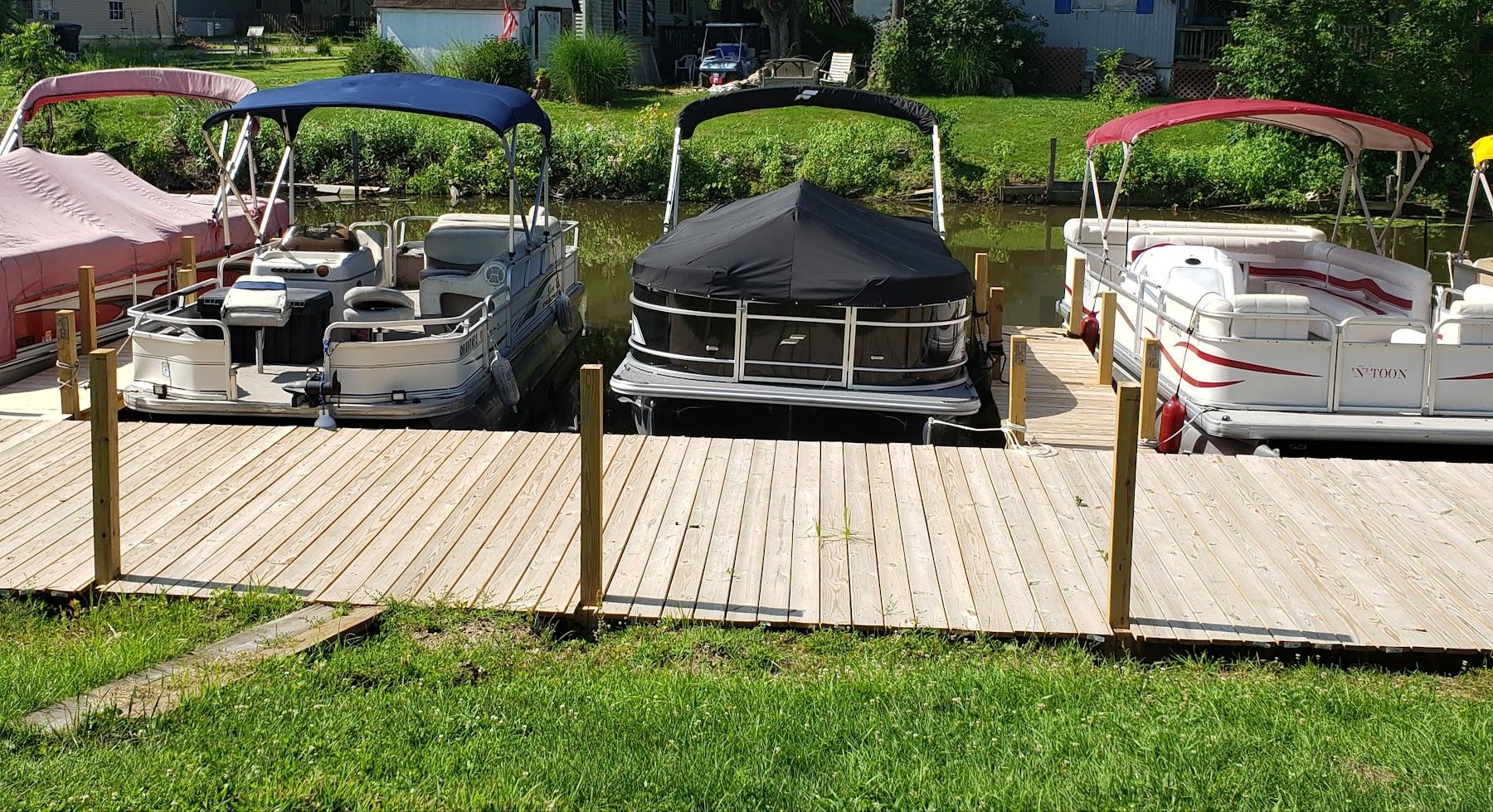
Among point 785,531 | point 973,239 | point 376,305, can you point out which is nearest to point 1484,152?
point 785,531

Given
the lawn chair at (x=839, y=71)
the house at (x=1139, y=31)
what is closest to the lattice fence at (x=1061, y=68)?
the house at (x=1139, y=31)

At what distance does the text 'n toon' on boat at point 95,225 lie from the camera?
13031mm

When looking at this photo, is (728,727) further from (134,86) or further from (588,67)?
(588,67)

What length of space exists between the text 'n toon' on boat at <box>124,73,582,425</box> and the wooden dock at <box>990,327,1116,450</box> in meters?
4.58

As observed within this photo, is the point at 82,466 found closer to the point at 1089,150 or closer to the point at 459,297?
the point at 459,297

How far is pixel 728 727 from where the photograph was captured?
5.52 metres

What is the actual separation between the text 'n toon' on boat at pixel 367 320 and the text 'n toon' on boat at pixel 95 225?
2.17 feet

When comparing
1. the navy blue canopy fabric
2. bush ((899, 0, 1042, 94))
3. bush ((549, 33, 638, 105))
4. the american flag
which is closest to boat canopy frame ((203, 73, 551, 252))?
the navy blue canopy fabric

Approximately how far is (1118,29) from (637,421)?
31.2 m

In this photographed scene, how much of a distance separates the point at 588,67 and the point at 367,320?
25092 mm

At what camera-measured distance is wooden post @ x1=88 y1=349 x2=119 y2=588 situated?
6.71 m

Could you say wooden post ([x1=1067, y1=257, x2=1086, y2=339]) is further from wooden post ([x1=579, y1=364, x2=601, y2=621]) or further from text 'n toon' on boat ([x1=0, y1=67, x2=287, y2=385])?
wooden post ([x1=579, y1=364, x2=601, y2=621])

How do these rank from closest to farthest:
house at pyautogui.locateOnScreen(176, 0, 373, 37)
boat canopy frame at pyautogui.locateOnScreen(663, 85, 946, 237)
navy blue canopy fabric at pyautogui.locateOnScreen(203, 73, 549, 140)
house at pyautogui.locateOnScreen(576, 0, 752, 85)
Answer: navy blue canopy fabric at pyautogui.locateOnScreen(203, 73, 549, 140), boat canopy frame at pyautogui.locateOnScreen(663, 85, 946, 237), house at pyautogui.locateOnScreen(576, 0, 752, 85), house at pyautogui.locateOnScreen(176, 0, 373, 37)

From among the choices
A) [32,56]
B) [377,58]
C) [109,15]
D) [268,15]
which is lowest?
[32,56]
